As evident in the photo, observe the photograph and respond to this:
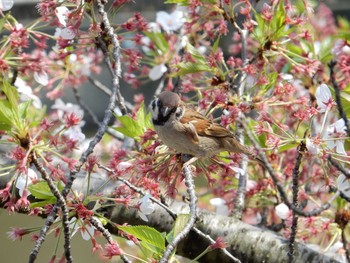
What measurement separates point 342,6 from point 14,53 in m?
5.76

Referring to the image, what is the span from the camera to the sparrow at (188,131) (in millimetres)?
1918

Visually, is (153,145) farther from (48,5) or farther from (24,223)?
(24,223)

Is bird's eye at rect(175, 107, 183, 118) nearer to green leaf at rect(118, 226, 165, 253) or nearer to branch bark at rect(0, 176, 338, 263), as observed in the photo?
branch bark at rect(0, 176, 338, 263)

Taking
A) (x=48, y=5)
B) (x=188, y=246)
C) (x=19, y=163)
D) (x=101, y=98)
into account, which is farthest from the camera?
(x=101, y=98)

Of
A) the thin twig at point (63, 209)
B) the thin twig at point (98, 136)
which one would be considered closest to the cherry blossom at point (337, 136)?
the thin twig at point (98, 136)

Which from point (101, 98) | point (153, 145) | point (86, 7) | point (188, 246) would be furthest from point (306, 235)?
point (101, 98)

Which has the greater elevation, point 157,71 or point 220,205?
point 157,71

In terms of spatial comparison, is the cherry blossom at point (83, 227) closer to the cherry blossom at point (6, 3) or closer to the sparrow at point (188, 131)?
the sparrow at point (188, 131)

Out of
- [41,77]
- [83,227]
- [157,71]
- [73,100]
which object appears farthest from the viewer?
[73,100]

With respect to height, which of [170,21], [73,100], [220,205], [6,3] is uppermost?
[6,3]

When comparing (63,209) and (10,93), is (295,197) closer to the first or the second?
(63,209)

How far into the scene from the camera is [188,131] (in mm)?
2020

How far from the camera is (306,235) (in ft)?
7.67

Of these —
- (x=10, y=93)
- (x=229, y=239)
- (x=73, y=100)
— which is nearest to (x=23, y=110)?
(x=10, y=93)
